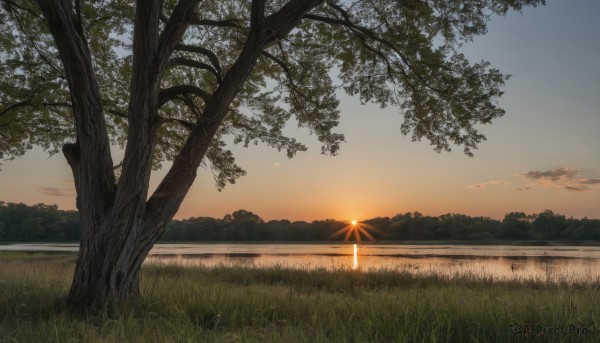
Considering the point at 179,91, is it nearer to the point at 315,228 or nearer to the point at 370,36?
the point at 370,36

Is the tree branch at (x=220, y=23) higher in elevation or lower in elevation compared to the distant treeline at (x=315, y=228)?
higher

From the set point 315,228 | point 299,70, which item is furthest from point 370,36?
point 315,228

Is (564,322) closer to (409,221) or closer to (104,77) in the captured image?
(104,77)

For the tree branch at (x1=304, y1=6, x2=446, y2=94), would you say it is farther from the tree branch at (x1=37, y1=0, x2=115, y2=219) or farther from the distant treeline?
the distant treeline

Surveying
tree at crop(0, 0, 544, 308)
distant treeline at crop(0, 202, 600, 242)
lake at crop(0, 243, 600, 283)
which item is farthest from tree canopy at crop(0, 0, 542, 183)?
distant treeline at crop(0, 202, 600, 242)

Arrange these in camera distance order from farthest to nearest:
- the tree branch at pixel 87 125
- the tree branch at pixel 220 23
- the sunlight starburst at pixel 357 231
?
1. the sunlight starburst at pixel 357 231
2. the tree branch at pixel 220 23
3. the tree branch at pixel 87 125

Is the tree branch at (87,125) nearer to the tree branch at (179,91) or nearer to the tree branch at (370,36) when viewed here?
the tree branch at (179,91)

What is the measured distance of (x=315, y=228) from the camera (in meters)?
115

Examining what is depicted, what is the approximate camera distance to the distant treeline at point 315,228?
98312mm

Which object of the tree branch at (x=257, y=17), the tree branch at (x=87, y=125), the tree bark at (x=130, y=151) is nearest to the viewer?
the tree bark at (x=130, y=151)

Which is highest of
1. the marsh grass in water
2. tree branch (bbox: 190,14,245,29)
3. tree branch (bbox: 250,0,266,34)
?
tree branch (bbox: 190,14,245,29)

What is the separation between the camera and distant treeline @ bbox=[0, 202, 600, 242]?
9831 centimetres

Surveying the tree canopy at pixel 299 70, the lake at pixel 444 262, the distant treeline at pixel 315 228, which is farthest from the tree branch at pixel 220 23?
the distant treeline at pixel 315 228

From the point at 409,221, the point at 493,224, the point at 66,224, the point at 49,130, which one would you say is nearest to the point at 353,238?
the point at 409,221
